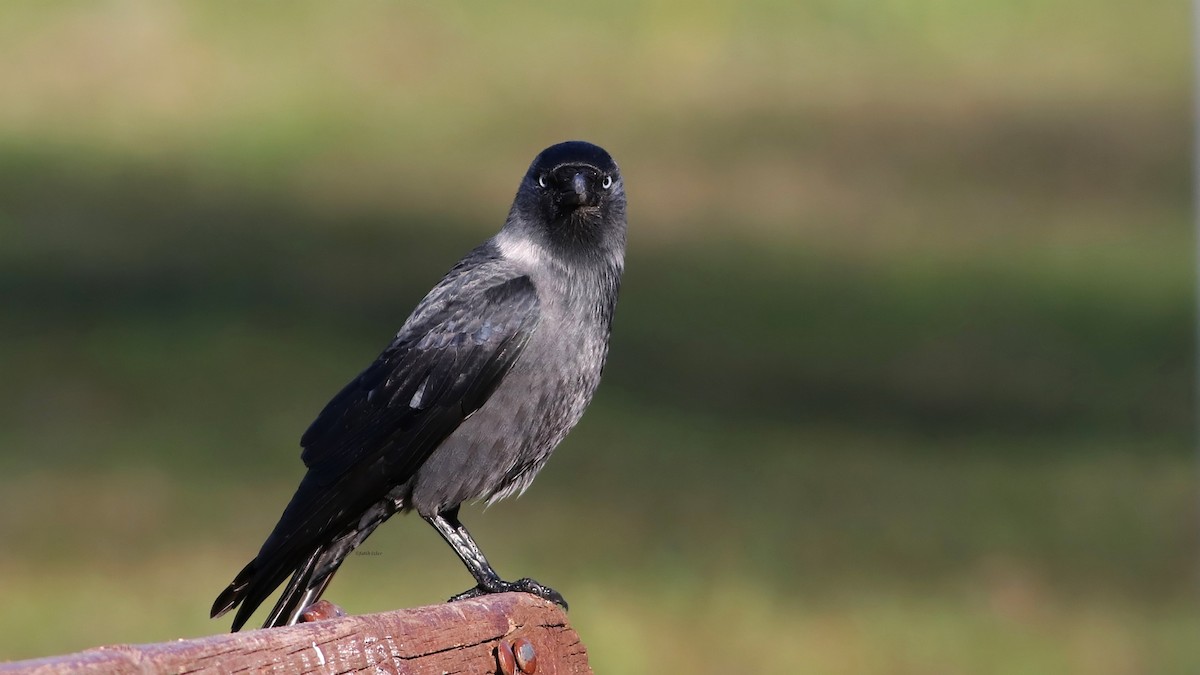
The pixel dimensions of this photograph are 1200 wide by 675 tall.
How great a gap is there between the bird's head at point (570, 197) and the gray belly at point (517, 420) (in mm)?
318

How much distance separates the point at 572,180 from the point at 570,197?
0.06 metres

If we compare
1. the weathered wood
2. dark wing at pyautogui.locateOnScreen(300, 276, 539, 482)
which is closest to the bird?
dark wing at pyautogui.locateOnScreen(300, 276, 539, 482)

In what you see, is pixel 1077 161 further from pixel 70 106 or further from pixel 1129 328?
pixel 70 106

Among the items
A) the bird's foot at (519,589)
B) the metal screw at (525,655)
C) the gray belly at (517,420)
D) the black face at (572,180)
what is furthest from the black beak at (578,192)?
the metal screw at (525,655)

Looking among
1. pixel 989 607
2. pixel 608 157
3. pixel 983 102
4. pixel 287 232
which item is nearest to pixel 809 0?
pixel 983 102

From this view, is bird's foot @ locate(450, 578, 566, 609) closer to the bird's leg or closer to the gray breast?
the bird's leg

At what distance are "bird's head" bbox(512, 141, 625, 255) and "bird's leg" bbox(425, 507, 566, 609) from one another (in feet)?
2.53

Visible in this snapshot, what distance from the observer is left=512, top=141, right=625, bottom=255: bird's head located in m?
4.47

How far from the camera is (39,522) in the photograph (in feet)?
28.1

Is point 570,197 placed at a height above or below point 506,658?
above

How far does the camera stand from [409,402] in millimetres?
4277

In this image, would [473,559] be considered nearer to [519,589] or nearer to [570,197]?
[519,589]

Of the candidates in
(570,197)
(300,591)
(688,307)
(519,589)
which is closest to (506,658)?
(519,589)

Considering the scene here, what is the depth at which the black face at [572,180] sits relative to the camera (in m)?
4.46
